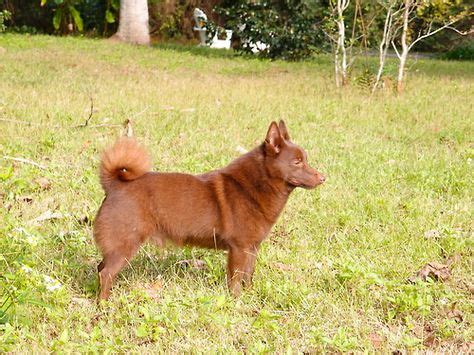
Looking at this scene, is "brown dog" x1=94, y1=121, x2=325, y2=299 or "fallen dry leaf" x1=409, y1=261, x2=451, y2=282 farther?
"fallen dry leaf" x1=409, y1=261, x2=451, y2=282

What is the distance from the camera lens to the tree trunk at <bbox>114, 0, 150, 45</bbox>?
2277 cm

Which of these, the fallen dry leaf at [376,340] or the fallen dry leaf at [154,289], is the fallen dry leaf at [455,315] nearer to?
the fallen dry leaf at [376,340]

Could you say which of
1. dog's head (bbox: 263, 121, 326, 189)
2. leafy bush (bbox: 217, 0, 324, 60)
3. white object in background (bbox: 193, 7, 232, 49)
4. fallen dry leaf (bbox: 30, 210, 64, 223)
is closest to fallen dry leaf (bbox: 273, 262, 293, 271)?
dog's head (bbox: 263, 121, 326, 189)

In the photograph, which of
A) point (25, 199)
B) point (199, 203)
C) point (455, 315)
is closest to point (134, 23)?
point (25, 199)

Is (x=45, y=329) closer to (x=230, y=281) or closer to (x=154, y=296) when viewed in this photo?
(x=154, y=296)

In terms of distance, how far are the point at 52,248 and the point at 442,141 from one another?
563 centimetres

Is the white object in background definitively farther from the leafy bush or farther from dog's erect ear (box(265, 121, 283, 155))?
dog's erect ear (box(265, 121, 283, 155))

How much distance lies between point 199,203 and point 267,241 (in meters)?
1.24

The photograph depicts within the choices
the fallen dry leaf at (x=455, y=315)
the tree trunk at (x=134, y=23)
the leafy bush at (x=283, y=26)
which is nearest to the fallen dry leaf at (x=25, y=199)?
the fallen dry leaf at (x=455, y=315)

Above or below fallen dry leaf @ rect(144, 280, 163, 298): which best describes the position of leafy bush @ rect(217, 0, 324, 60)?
above

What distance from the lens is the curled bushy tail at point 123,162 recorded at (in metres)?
4.16

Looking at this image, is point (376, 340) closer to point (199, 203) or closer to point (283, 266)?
point (283, 266)

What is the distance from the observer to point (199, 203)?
168 inches

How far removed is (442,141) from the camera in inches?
352
